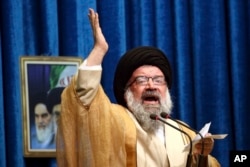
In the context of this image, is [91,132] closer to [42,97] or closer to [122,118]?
[122,118]

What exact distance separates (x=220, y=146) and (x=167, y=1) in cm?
75

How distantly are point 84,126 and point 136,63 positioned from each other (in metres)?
0.40

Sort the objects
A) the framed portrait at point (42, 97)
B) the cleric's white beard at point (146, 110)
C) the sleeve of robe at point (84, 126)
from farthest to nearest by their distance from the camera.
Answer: the framed portrait at point (42, 97) < the cleric's white beard at point (146, 110) < the sleeve of robe at point (84, 126)

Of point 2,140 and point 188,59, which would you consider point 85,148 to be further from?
point 188,59

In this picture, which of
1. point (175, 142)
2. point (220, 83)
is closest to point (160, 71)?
point (175, 142)

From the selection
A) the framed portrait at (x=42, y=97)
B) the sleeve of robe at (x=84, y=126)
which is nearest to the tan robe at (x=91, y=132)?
the sleeve of robe at (x=84, y=126)

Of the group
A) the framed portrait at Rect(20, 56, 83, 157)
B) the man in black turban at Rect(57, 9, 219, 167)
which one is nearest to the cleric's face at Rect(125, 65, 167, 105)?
the man in black turban at Rect(57, 9, 219, 167)

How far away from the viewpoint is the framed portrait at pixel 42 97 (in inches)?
122

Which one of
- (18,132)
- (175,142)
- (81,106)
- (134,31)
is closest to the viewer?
(81,106)

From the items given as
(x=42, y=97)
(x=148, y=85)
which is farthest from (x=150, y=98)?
(x=42, y=97)

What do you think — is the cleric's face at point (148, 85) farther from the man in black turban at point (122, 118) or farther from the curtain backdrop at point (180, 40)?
the curtain backdrop at point (180, 40)

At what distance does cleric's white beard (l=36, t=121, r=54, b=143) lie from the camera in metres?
3.13

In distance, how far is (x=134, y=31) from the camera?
11.1 feet

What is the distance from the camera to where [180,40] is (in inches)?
136
